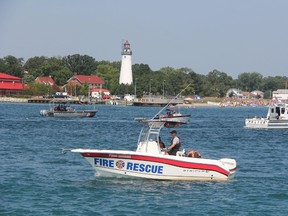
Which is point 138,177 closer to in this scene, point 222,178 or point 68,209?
point 222,178

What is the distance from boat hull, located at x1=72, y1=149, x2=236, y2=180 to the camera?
29.6 m

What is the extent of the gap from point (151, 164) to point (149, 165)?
0.33 ft

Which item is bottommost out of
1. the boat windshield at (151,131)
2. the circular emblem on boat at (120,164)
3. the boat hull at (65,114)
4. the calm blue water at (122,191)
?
the calm blue water at (122,191)

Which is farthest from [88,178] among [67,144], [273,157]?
[67,144]

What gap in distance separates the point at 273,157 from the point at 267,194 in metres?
16.5

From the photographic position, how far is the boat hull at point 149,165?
97.1 feet

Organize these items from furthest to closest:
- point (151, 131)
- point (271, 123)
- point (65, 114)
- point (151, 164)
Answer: point (65, 114) → point (271, 123) → point (151, 131) → point (151, 164)

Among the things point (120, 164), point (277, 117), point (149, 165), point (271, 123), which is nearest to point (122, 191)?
point (120, 164)

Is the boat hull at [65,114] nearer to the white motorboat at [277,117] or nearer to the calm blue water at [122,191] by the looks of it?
the white motorboat at [277,117]

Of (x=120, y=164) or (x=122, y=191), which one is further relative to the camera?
(x=120, y=164)

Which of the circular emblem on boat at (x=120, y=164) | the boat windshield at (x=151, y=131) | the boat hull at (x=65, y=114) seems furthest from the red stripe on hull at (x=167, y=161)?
the boat hull at (x=65, y=114)

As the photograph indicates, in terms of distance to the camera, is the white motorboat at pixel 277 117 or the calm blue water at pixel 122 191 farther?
the white motorboat at pixel 277 117

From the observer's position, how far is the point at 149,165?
97.4 feet

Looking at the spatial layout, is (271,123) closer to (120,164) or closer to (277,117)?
(277,117)
